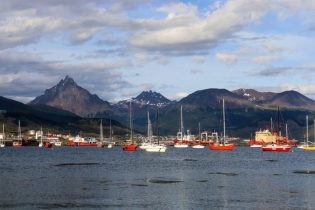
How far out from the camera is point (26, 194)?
61188mm

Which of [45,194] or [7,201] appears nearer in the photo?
[7,201]

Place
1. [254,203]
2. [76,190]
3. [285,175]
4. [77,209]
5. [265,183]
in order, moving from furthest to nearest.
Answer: [285,175] < [265,183] < [76,190] < [254,203] < [77,209]

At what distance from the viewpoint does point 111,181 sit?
76.1 metres

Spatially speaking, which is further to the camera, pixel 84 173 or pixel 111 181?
pixel 84 173

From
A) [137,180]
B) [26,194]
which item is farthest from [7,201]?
[137,180]

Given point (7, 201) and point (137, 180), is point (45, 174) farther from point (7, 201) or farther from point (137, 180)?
point (7, 201)

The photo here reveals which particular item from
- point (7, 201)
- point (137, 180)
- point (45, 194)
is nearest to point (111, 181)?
point (137, 180)

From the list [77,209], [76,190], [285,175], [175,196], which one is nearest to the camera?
[77,209]

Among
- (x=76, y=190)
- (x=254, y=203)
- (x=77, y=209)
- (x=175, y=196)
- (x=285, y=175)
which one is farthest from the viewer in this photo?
(x=285, y=175)

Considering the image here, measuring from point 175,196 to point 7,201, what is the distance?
19700mm

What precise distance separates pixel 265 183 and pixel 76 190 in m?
29.1

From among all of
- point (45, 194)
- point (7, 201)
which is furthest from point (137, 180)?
point (7, 201)

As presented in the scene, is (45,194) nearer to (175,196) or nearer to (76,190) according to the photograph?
(76,190)

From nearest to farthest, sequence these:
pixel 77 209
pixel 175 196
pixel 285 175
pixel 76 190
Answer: pixel 77 209, pixel 175 196, pixel 76 190, pixel 285 175
